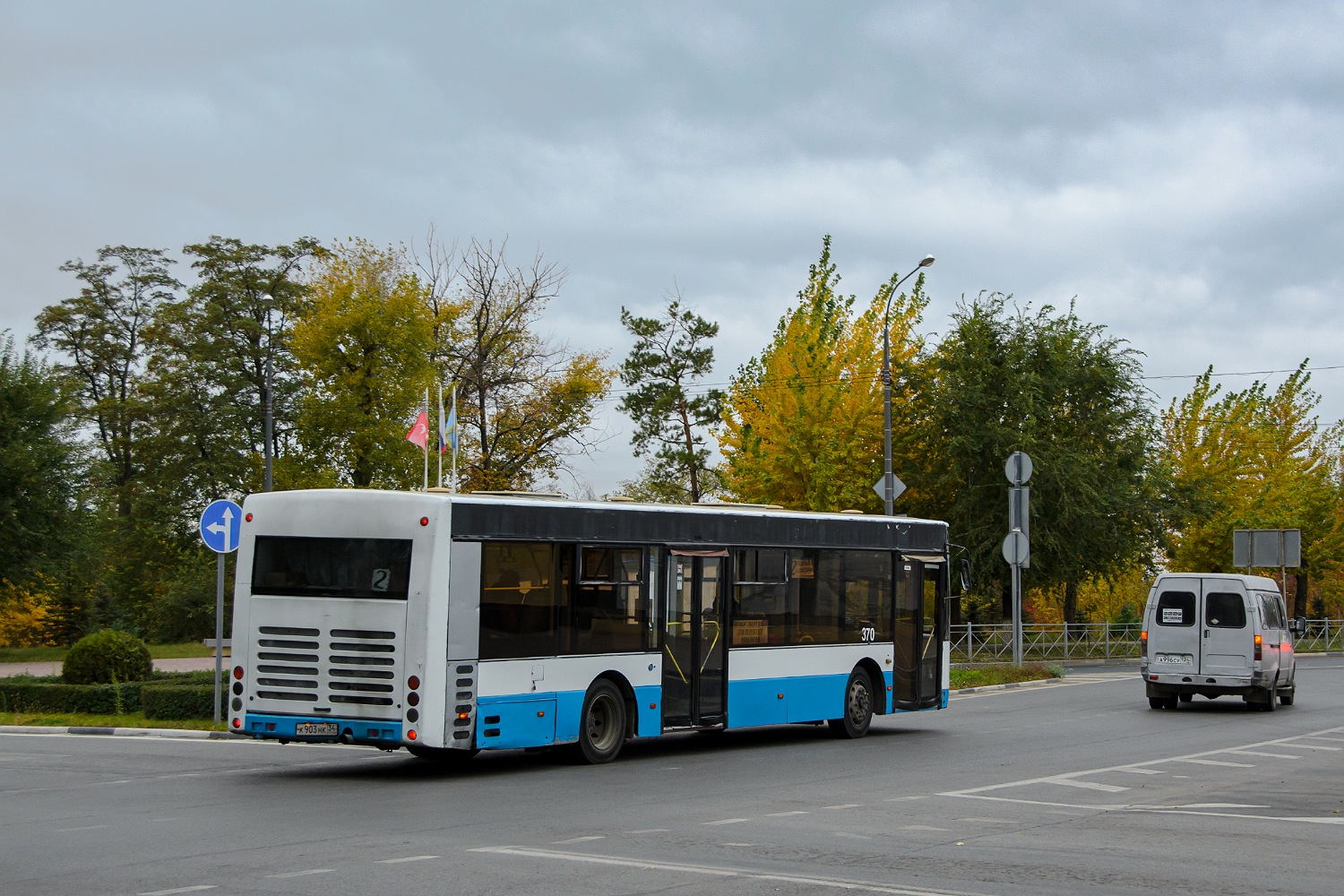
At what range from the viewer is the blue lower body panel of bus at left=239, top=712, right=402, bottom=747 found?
48.8ft

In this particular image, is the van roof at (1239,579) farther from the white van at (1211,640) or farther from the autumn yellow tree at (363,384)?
the autumn yellow tree at (363,384)

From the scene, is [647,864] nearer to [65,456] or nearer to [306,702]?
[306,702]

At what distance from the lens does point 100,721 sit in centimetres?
2405

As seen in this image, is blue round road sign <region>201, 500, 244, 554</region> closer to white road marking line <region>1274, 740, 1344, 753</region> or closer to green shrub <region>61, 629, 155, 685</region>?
green shrub <region>61, 629, 155, 685</region>

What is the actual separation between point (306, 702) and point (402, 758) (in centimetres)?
286

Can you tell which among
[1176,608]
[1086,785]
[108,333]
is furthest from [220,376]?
[1086,785]

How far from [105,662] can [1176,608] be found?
19156 millimetres

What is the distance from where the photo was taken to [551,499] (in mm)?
16547

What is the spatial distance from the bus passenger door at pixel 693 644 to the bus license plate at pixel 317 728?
420 cm

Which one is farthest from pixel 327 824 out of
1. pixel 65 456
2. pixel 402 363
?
pixel 402 363

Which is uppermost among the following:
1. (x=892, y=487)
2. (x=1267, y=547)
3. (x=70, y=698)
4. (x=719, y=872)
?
(x=892, y=487)

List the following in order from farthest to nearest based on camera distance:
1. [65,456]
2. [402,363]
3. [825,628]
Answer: [402,363]
[65,456]
[825,628]

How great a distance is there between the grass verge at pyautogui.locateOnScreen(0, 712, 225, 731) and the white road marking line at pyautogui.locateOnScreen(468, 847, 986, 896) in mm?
13361

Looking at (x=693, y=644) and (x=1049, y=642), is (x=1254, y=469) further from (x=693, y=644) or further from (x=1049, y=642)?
(x=693, y=644)
